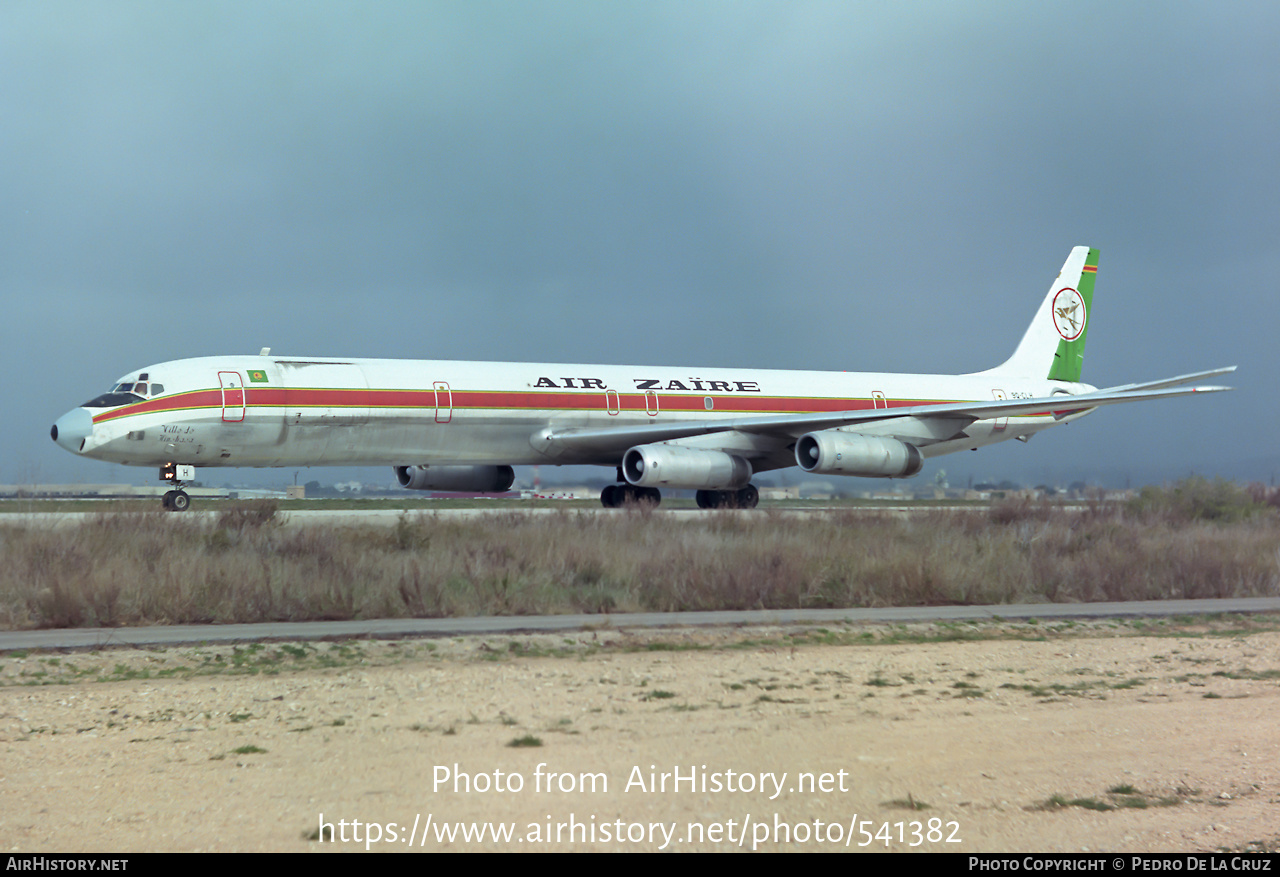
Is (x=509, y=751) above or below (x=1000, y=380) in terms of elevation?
below

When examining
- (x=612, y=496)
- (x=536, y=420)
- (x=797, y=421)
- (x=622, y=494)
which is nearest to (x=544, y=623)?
(x=536, y=420)

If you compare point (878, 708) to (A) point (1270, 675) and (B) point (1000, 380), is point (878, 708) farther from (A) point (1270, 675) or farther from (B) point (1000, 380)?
(B) point (1000, 380)

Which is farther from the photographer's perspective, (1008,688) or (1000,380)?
(1000,380)

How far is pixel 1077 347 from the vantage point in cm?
→ 3691

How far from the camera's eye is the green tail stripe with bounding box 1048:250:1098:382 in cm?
3650

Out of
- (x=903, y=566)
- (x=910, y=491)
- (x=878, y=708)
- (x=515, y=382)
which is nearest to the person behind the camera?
(x=878, y=708)

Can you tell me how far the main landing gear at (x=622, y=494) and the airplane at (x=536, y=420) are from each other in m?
0.06

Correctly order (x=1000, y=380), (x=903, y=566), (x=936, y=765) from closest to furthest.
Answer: (x=936, y=765), (x=903, y=566), (x=1000, y=380)

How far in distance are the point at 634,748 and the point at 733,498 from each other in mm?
21778

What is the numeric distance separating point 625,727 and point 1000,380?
2971cm

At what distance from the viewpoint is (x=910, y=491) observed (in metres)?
41.0

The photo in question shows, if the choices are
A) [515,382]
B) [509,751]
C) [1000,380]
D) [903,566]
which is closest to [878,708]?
[509,751]

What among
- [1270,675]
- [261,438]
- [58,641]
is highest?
[261,438]

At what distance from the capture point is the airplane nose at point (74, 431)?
21.6m
